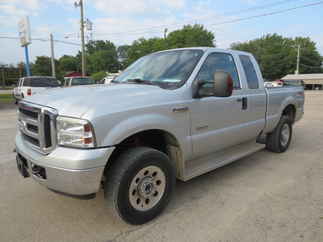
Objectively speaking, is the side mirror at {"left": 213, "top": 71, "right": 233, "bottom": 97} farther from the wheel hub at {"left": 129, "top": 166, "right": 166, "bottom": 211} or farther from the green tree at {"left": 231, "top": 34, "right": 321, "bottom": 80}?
the green tree at {"left": 231, "top": 34, "right": 321, "bottom": 80}

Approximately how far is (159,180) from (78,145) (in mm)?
1007

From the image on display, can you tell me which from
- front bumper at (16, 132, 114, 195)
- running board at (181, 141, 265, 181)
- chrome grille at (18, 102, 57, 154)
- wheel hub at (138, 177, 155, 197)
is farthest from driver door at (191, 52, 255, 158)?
chrome grille at (18, 102, 57, 154)

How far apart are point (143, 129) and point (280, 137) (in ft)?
12.1

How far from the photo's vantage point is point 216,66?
11.0 ft

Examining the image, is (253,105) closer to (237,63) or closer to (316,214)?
(237,63)

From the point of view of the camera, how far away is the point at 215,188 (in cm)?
333

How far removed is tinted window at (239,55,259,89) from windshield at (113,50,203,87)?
3.54ft

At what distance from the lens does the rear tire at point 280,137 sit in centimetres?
479

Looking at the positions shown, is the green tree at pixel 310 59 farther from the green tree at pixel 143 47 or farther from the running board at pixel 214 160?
the running board at pixel 214 160

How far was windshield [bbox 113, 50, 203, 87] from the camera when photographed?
2951mm

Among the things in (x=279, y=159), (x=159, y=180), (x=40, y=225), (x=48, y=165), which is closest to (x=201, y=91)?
(x=159, y=180)

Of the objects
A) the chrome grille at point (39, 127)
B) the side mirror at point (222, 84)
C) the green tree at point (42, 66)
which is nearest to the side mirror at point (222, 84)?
the side mirror at point (222, 84)

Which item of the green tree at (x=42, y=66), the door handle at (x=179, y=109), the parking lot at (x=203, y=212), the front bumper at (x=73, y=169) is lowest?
the parking lot at (x=203, y=212)

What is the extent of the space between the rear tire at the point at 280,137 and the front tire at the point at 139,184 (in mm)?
3084
